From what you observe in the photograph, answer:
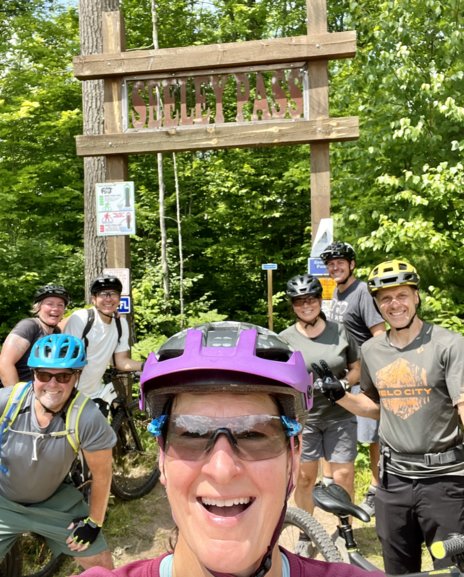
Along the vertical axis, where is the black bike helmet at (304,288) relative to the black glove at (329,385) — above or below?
above

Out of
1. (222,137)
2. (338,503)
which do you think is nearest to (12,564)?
(338,503)

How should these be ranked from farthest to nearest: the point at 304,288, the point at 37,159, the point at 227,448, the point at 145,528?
the point at 37,159 < the point at 145,528 < the point at 304,288 < the point at 227,448

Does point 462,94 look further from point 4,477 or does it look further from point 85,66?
point 4,477

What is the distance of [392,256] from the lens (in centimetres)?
891

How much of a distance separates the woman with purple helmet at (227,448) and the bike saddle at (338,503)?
5.16 feet

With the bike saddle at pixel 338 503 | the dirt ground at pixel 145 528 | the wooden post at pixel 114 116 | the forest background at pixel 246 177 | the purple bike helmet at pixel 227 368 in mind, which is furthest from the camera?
the forest background at pixel 246 177

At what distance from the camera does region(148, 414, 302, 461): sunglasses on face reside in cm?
133

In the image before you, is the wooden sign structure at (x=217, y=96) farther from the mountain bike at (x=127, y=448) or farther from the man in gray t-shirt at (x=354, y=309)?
the mountain bike at (x=127, y=448)

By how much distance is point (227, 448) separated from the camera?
131 centimetres

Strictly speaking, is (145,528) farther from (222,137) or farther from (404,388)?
(222,137)

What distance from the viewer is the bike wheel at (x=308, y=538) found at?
140 inches

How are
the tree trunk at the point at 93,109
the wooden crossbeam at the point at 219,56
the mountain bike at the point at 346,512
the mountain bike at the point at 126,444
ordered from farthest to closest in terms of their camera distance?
the tree trunk at the point at 93,109 → the wooden crossbeam at the point at 219,56 → the mountain bike at the point at 126,444 → the mountain bike at the point at 346,512

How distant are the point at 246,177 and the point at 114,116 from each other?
10.00 metres

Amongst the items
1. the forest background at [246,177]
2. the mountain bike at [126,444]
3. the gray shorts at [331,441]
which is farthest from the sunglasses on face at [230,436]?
the forest background at [246,177]
